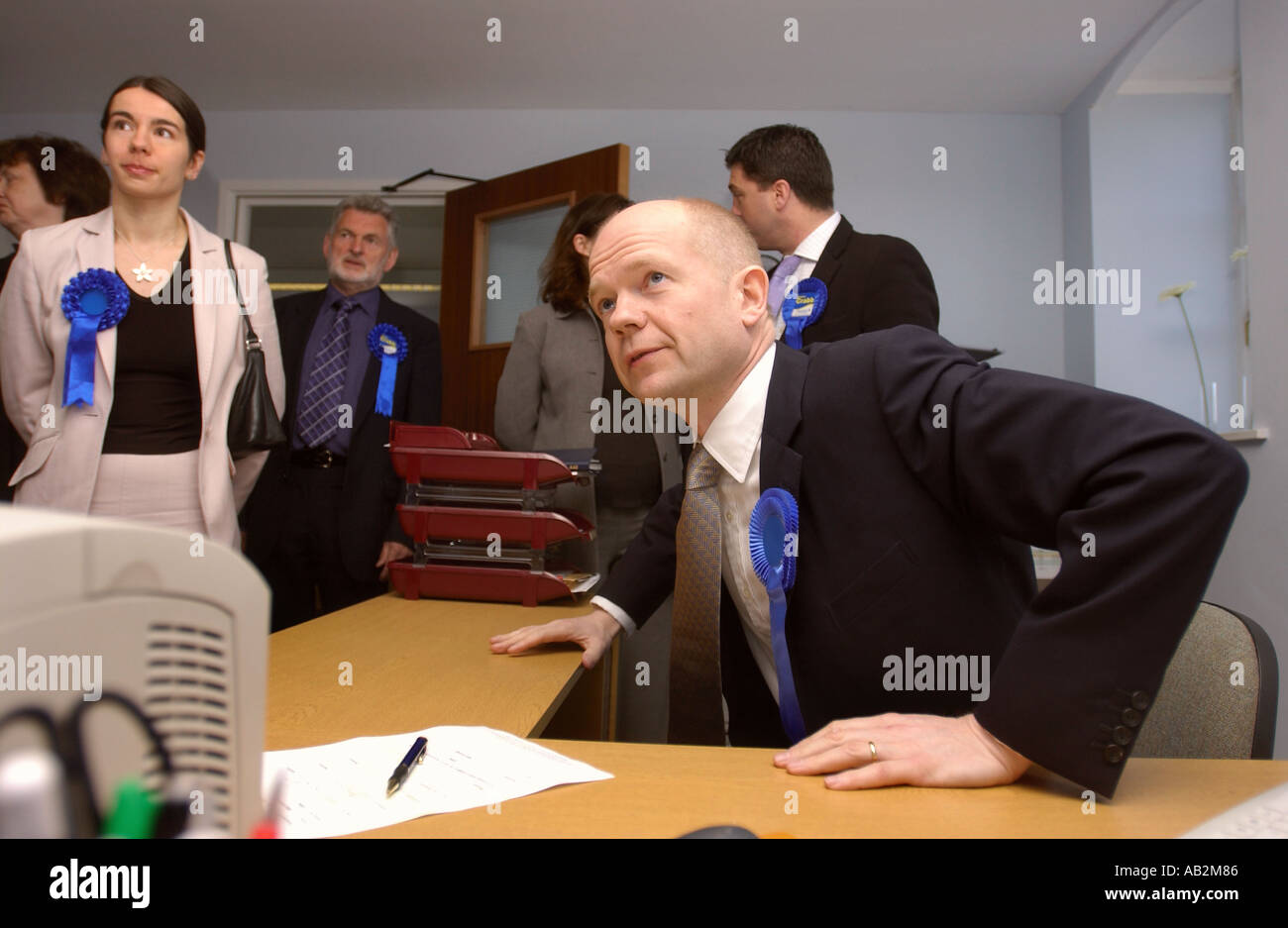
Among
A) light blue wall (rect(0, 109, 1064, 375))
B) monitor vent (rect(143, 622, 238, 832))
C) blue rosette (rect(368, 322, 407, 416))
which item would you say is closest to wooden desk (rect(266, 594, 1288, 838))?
monitor vent (rect(143, 622, 238, 832))

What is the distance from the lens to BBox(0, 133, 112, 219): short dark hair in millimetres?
2404

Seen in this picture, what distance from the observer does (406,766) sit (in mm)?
711

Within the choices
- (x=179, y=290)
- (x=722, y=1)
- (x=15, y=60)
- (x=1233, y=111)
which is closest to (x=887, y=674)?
(x=179, y=290)

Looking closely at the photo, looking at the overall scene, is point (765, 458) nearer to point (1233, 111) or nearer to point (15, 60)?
point (1233, 111)

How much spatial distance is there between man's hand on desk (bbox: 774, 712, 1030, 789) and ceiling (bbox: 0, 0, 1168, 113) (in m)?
3.58

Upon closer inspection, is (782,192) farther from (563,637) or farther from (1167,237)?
(1167,237)

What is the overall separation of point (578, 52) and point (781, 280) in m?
2.51

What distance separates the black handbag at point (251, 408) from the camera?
1.74m

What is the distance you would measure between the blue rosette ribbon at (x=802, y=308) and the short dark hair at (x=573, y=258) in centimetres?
62

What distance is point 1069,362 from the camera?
4.29 m

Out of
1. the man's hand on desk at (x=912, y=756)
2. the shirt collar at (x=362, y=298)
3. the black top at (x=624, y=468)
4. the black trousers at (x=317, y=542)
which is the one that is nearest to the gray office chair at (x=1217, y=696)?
the man's hand on desk at (x=912, y=756)

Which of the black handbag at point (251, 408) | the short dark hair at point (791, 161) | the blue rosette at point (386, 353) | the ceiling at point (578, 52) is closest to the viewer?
the black handbag at point (251, 408)

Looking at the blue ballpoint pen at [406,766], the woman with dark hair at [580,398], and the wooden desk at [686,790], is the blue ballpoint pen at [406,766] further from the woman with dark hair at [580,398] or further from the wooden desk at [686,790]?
the woman with dark hair at [580,398]

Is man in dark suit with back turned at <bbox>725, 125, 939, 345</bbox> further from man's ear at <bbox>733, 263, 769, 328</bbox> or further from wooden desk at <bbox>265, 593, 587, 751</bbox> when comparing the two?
wooden desk at <bbox>265, 593, 587, 751</bbox>
